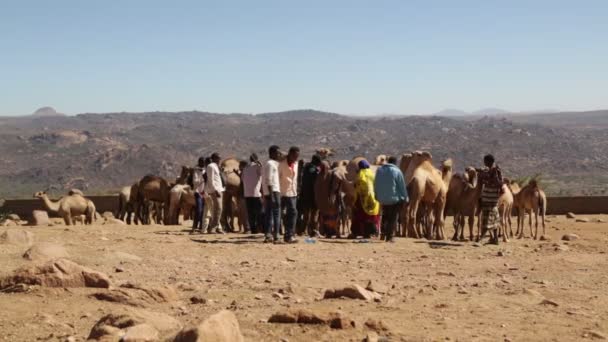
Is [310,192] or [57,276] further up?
[310,192]

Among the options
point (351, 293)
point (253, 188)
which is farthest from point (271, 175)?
point (351, 293)

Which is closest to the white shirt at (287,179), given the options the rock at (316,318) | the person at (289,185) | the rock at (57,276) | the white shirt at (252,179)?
the person at (289,185)

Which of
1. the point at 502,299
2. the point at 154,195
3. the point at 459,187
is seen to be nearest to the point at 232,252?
the point at 502,299

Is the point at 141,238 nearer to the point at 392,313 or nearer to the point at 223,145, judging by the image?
the point at 392,313

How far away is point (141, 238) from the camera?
15.6 m

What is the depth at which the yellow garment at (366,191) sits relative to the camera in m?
16.2

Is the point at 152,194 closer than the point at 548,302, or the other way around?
the point at 548,302

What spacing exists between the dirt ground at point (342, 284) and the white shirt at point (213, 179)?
929 millimetres

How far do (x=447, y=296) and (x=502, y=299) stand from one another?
24.0 inches

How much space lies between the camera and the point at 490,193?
15.7m

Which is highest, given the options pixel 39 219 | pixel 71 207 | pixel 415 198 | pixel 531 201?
pixel 415 198

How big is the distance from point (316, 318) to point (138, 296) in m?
2.30

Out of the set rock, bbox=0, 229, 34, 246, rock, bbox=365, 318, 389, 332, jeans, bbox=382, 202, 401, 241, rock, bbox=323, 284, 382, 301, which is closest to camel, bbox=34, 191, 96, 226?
rock, bbox=0, 229, 34, 246

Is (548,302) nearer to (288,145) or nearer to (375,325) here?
(375,325)
